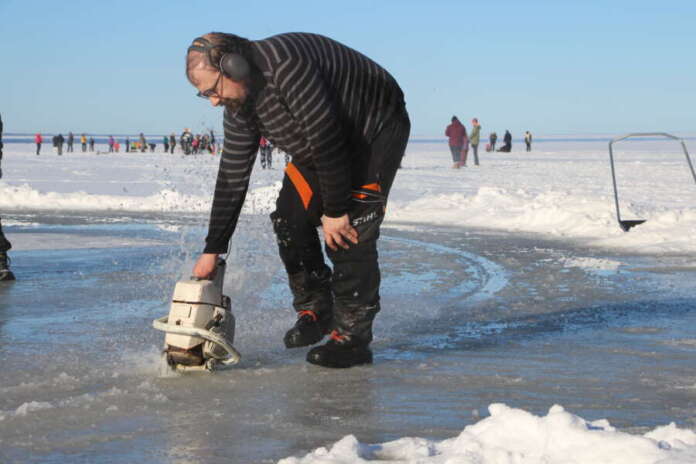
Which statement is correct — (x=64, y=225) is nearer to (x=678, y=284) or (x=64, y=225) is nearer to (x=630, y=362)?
(x=678, y=284)

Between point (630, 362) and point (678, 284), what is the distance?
289 centimetres

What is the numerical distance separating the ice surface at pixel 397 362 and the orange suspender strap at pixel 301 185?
2.25 ft

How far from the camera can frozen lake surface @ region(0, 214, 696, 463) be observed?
10.0 feet

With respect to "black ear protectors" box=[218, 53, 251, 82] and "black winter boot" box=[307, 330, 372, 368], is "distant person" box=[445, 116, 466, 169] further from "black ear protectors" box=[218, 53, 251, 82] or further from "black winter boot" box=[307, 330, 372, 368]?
"black ear protectors" box=[218, 53, 251, 82]

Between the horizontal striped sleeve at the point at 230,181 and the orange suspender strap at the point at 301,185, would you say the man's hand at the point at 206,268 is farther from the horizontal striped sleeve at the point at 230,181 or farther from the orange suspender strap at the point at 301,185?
the orange suspender strap at the point at 301,185

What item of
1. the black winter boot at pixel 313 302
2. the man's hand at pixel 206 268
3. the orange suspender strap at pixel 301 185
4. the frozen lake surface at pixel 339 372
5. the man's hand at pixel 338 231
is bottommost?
the frozen lake surface at pixel 339 372

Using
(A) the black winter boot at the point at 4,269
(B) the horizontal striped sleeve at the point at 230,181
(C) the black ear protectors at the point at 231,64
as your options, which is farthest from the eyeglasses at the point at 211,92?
(A) the black winter boot at the point at 4,269

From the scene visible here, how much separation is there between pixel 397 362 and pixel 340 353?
321mm

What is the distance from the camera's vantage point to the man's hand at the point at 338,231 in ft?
12.4

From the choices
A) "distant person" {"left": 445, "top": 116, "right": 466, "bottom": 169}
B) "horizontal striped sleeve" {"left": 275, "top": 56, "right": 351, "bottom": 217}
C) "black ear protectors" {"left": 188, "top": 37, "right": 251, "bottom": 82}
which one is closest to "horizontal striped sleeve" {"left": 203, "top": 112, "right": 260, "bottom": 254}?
"horizontal striped sleeve" {"left": 275, "top": 56, "right": 351, "bottom": 217}

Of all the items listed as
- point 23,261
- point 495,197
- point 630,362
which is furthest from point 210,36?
point 495,197

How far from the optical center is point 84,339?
4770 mm

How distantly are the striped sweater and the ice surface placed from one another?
2.33ft

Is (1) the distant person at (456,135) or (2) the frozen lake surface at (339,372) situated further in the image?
(1) the distant person at (456,135)
